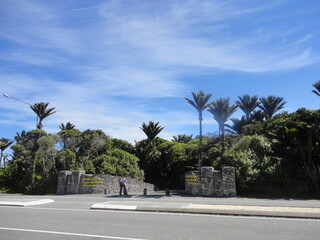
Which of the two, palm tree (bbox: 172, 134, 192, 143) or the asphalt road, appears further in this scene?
palm tree (bbox: 172, 134, 192, 143)

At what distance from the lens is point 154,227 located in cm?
721

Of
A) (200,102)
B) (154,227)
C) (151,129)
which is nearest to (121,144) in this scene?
(151,129)

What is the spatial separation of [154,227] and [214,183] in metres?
13.7

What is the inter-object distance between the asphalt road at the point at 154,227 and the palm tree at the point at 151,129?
32981 millimetres

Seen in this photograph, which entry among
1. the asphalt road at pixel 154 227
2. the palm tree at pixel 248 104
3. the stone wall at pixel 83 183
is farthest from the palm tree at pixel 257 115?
the asphalt road at pixel 154 227

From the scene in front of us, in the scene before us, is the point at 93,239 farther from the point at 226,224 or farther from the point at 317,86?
the point at 317,86

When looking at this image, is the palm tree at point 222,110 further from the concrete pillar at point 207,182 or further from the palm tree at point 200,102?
the concrete pillar at point 207,182

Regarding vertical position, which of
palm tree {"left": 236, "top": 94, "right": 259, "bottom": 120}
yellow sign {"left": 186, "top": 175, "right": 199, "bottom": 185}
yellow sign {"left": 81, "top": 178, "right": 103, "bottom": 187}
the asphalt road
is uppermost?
palm tree {"left": 236, "top": 94, "right": 259, "bottom": 120}

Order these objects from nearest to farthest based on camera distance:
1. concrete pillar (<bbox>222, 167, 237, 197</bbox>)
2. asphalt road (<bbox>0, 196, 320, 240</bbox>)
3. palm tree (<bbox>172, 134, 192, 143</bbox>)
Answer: asphalt road (<bbox>0, 196, 320, 240</bbox>)
concrete pillar (<bbox>222, 167, 237, 197</bbox>)
palm tree (<bbox>172, 134, 192, 143</bbox>)

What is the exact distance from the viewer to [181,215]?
911cm

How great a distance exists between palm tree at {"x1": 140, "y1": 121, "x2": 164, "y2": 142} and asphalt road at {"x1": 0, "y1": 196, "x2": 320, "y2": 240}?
32981 mm

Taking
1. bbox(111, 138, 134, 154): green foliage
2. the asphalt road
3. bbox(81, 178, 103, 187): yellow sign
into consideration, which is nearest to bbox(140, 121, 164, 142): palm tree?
bbox(111, 138, 134, 154): green foliage

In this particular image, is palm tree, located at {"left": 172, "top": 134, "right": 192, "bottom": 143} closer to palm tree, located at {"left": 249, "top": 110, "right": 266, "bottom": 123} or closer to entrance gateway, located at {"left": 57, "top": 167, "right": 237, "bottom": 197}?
palm tree, located at {"left": 249, "top": 110, "right": 266, "bottom": 123}

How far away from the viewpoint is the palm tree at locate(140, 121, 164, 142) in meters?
42.2
